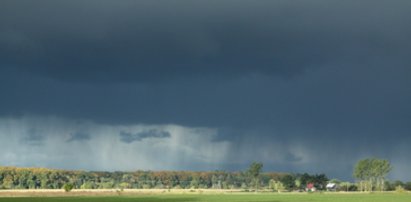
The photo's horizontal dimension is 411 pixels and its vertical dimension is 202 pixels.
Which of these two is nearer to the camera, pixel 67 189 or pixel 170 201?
pixel 170 201

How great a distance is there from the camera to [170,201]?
347 feet

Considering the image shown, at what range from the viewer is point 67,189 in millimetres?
178625

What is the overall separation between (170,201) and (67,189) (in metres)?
81.7
